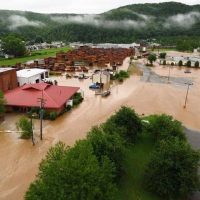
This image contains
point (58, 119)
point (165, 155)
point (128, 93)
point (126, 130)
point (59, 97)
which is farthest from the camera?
point (128, 93)

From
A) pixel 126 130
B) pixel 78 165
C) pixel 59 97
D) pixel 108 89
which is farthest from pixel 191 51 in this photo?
pixel 78 165

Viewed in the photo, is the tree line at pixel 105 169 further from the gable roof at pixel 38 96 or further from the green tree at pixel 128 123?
the gable roof at pixel 38 96

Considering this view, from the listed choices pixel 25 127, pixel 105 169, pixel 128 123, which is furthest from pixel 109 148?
pixel 25 127

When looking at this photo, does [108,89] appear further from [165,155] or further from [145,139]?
[165,155]

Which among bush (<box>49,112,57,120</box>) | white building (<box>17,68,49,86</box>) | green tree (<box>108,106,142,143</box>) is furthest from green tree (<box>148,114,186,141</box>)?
white building (<box>17,68,49,86</box>)

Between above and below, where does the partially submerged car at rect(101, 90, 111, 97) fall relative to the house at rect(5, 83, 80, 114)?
below

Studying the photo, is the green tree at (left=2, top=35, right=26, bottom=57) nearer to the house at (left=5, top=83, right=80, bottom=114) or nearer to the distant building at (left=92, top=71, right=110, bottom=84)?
the distant building at (left=92, top=71, right=110, bottom=84)

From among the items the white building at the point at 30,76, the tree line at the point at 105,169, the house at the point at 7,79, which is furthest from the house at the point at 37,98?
the tree line at the point at 105,169
